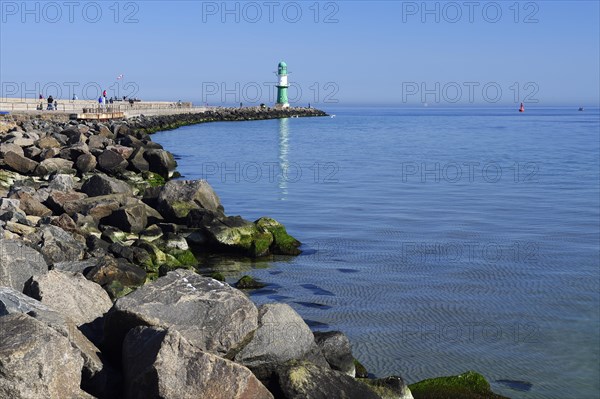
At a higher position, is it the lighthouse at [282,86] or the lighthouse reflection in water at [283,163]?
the lighthouse at [282,86]

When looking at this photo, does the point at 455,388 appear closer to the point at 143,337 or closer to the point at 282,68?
the point at 143,337

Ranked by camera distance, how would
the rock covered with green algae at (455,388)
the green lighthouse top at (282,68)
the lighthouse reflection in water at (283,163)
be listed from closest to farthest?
the rock covered with green algae at (455,388) < the lighthouse reflection in water at (283,163) < the green lighthouse top at (282,68)

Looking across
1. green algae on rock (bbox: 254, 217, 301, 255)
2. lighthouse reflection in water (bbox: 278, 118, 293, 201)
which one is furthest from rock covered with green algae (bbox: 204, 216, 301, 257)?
lighthouse reflection in water (bbox: 278, 118, 293, 201)

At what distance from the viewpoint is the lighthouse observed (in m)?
89.7

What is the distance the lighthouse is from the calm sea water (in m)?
59.8

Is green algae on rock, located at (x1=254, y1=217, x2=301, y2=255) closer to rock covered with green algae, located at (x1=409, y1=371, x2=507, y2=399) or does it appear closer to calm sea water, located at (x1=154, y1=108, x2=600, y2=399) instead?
calm sea water, located at (x1=154, y1=108, x2=600, y2=399)

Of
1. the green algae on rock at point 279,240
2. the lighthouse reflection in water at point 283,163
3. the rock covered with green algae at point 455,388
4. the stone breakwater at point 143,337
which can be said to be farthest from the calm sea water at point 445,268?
the stone breakwater at point 143,337

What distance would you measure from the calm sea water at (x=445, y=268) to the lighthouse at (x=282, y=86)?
5979 centimetres

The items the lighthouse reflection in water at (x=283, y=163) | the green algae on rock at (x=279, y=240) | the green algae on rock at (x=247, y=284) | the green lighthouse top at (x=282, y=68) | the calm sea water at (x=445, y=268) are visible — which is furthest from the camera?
the green lighthouse top at (x=282, y=68)

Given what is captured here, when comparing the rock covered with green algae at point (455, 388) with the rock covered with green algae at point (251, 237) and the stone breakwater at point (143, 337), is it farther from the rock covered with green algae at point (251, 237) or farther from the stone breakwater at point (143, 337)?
the rock covered with green algae at point (251, 237)

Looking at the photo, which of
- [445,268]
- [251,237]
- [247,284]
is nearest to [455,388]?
[247,284]

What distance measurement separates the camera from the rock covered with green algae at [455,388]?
739 cm

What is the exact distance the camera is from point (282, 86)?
95.1m

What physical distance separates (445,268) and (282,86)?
83146mm
